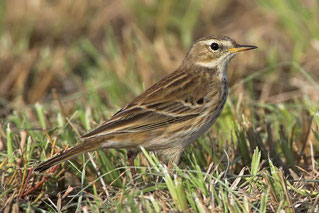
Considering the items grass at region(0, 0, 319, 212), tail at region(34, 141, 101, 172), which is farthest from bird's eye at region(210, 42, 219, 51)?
tail at region(34, 141, 101, 172)

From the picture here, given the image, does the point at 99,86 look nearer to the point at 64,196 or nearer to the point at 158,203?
the point at 64,196

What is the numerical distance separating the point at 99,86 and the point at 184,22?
225cm

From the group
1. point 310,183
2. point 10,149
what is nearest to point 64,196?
point 10,149

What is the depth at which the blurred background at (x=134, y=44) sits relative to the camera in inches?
278

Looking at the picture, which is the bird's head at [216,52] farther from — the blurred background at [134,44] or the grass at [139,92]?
the blurred background at [134,44]

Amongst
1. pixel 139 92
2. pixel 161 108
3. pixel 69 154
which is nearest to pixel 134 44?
pixel 139 92

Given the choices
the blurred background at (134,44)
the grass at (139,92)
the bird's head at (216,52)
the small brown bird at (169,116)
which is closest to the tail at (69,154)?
the small brown bird at (169,116)

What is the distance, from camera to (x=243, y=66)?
23.9ft

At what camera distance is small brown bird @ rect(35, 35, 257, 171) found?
457 centimetres

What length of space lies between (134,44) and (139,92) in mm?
1549

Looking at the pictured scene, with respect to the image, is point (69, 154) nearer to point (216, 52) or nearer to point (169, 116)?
point (169, 116)

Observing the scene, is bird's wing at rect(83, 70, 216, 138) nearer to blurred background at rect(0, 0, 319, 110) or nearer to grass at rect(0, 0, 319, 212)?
grass at rect(0, 0, 319, 212)

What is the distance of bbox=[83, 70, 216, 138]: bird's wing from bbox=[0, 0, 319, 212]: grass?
0.30 metres

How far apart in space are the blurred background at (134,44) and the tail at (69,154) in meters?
2.24
